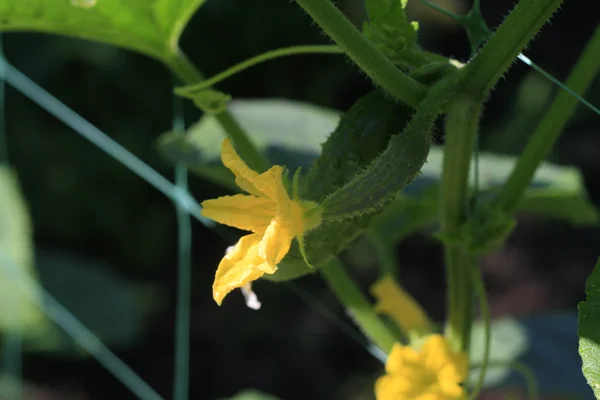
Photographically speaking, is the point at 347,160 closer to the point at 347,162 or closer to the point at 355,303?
the point at 347,162

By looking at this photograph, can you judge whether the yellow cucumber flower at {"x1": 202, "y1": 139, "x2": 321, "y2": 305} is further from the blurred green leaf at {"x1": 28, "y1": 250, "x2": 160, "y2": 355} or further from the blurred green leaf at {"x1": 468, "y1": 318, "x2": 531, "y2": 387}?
the blurred green leaf at {"x1": 28, "y1": 250, "x2": 160, "y2": 355}

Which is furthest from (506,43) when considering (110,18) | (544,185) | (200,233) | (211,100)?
(200,233)

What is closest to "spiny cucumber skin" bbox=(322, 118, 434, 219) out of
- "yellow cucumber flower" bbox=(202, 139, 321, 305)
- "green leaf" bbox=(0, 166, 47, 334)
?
"yellow cucumber flower" bbox=(202, 139, 321, 305)

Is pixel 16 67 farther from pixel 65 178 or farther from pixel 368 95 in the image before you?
pixel 368 95

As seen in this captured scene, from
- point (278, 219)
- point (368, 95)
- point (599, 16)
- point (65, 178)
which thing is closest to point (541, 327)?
point (368, 95)

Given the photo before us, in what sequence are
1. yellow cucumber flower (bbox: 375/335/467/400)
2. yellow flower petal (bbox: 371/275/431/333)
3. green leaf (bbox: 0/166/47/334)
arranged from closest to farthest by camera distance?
yellow cucumber flower (bbox: 375/335/467/400) < yellow flower petal (bbox: 371/275/431/333) < green leaf (bbox: 0/166/47/334)

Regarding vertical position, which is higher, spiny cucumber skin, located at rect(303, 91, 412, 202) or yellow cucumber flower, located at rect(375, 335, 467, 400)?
spiny cucumber skin, located at rect(303, 91, 412, 202)

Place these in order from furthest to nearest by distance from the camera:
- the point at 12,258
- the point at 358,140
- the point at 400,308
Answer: the point at 12,258 → the point at 400,308 → the point at 358,140
